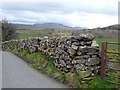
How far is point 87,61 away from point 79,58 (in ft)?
1.24

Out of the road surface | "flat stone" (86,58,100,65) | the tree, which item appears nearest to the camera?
"flat stone" (86,58,100,65)

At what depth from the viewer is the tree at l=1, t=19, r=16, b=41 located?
35.2 metres

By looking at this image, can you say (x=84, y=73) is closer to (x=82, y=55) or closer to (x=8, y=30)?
(x=82, y=55)

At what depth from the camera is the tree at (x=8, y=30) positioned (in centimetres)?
3522

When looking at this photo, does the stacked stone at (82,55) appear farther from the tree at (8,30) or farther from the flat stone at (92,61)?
the tree at (8,30)

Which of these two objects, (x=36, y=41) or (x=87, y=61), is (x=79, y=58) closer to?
(x=87, y=61)

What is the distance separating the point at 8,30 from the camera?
117ft

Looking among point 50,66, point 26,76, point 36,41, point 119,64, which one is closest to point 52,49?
point 50,66

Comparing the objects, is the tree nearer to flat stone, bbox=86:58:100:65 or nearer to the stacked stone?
the stacked stone

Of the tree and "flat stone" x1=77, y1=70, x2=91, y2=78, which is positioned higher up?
the tree

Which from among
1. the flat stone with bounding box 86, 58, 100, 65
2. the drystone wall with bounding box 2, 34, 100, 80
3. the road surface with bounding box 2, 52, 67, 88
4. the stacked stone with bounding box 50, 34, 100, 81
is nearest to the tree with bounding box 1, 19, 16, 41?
the road surface with bounding box 2, 52, 67, 88

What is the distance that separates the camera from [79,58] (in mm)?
9836

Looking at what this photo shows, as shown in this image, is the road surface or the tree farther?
the tree

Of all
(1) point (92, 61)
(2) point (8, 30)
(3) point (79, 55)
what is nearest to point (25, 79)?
(3) point (79, 55)
